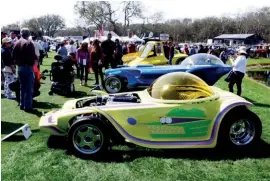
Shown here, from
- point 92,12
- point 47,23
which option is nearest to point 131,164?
point 92,12

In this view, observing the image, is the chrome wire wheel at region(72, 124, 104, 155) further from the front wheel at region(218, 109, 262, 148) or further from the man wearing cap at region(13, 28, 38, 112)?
the man wearing cap at region(13, 28, 38, 112)

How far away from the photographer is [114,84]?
432 inches

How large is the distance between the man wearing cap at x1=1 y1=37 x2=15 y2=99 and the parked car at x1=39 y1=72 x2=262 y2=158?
13.7 ft

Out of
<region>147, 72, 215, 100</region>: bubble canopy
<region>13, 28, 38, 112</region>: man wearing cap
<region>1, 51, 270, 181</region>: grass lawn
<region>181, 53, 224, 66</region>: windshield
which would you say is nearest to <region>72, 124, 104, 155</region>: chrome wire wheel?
<region>1, 51, 270, 181</region>: grass lawn

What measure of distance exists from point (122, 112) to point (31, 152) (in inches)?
65.6

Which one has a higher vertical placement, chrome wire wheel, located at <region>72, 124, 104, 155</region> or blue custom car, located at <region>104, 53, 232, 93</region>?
blue custom car, located at <region>104, 53, 232, 93</region>

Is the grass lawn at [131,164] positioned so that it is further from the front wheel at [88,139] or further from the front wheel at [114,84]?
the front wheel at [114,84]

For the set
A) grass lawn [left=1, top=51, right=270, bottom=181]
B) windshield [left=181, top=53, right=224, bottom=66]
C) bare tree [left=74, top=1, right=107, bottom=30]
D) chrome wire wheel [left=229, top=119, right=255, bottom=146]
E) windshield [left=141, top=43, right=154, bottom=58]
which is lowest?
grass lawn [left=1, top=51, right=270, bottom=181]

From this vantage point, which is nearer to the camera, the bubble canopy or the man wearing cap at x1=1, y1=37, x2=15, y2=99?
the bubble canopy

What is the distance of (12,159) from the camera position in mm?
5035

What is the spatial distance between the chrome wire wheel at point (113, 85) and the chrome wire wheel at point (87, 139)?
5.76 m

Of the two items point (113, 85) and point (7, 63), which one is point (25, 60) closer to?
point (7, 63)

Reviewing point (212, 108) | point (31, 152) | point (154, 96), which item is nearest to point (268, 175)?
point (212, 108)

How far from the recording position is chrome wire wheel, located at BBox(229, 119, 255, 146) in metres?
5.45
